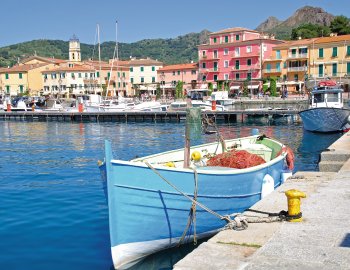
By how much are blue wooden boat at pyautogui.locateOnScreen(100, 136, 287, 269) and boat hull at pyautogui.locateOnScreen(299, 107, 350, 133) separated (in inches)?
886

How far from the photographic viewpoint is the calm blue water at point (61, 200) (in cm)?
952

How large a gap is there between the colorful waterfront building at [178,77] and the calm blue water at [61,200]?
173 feet

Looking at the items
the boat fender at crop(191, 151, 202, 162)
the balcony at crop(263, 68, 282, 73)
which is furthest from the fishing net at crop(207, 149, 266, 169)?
the balcony at crop(263, 68, 282, 73)

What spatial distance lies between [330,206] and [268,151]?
581 centimetres

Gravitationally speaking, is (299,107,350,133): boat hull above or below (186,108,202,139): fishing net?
below

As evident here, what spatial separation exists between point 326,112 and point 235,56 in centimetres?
4746

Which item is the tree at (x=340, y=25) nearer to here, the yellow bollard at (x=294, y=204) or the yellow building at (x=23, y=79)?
the yellow building at (x=23, y=79)

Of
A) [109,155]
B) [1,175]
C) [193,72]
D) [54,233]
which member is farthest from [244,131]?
[193,72]

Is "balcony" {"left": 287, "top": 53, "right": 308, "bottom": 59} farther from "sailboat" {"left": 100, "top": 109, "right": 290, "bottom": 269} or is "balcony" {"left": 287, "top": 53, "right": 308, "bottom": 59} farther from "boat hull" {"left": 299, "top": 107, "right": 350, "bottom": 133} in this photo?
"sailboat" {"left": 100, "top": 109, "right": 290, "bottom": 269}

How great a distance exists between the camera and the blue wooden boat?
8.15m

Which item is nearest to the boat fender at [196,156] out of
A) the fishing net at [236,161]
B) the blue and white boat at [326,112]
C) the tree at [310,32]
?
the fishing net at [236,161]

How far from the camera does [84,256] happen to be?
31.5ft

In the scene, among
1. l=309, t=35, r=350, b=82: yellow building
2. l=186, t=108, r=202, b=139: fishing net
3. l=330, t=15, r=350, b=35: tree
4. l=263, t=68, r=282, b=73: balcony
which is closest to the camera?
l=186, t=108, r=202, b=139: fishing net

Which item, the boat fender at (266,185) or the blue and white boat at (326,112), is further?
the blue and white boat at (326,112)
